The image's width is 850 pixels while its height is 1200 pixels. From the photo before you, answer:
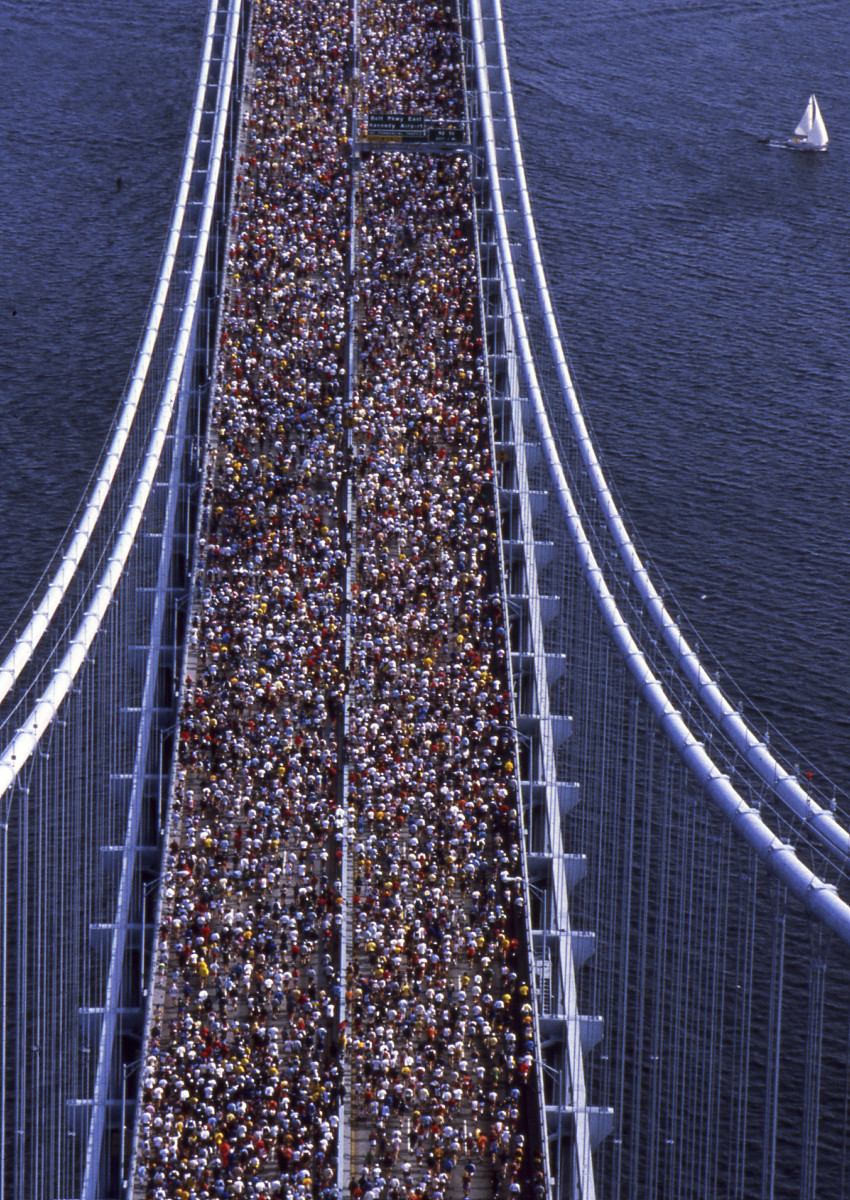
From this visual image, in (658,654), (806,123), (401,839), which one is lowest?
(401,839)

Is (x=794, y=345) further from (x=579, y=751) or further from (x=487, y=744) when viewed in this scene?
(x=487, y=744)

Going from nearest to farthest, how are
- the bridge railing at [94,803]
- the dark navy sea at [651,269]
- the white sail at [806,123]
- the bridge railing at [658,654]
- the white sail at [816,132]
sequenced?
the bridge railing at [658,654]
the bridge railing at [94,803]
the dark navy sea at [651,269]
the white sail at [816,132]
the white sail at [806,123]

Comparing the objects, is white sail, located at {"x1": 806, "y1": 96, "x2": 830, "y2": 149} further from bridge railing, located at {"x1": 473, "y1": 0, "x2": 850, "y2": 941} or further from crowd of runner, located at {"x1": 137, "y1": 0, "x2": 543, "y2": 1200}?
crowd of runner, located at {"x1": 137, "y1": 0, "x2": 543, "y2": 1200}

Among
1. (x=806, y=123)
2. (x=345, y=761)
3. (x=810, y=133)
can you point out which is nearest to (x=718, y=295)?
(x=810, y=133)

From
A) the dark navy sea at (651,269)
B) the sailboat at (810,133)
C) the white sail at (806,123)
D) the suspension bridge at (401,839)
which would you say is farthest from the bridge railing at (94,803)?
the white sail at (806,123)

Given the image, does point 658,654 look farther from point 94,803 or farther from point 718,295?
point 718,295

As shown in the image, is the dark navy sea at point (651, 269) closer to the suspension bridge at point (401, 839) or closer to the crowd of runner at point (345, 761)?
the suspension bridge at point (401, 839)
